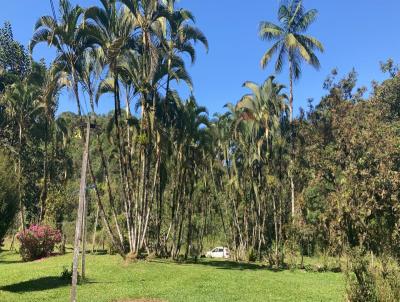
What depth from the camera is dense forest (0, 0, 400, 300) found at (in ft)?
59.4

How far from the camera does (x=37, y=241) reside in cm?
2789

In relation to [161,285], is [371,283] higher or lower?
higher

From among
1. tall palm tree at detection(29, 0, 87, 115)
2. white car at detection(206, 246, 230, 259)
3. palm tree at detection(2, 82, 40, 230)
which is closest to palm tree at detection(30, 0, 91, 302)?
tall palm tree at detection(29, 0, 87, 115)

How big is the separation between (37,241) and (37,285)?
1206 cm

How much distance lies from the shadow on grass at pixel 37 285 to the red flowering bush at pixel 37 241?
10.3 metres

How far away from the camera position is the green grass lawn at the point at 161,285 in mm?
14266

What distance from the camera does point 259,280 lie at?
18438 millimetres

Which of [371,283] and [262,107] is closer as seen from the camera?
[371,283]

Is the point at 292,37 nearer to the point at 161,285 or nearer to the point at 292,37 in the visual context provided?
the point at 292,37

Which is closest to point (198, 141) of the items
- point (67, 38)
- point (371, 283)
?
point (67, 38)

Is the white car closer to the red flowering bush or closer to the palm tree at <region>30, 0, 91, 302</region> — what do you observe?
the red flowering bush

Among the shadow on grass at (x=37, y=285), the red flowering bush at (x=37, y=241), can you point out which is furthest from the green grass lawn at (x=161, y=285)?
the red flowering bush at (x=37, y=241)

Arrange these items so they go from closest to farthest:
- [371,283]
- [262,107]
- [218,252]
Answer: [371,283]
[262,107]
[218,252]

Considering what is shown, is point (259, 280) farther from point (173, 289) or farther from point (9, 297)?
point (9, 297)
